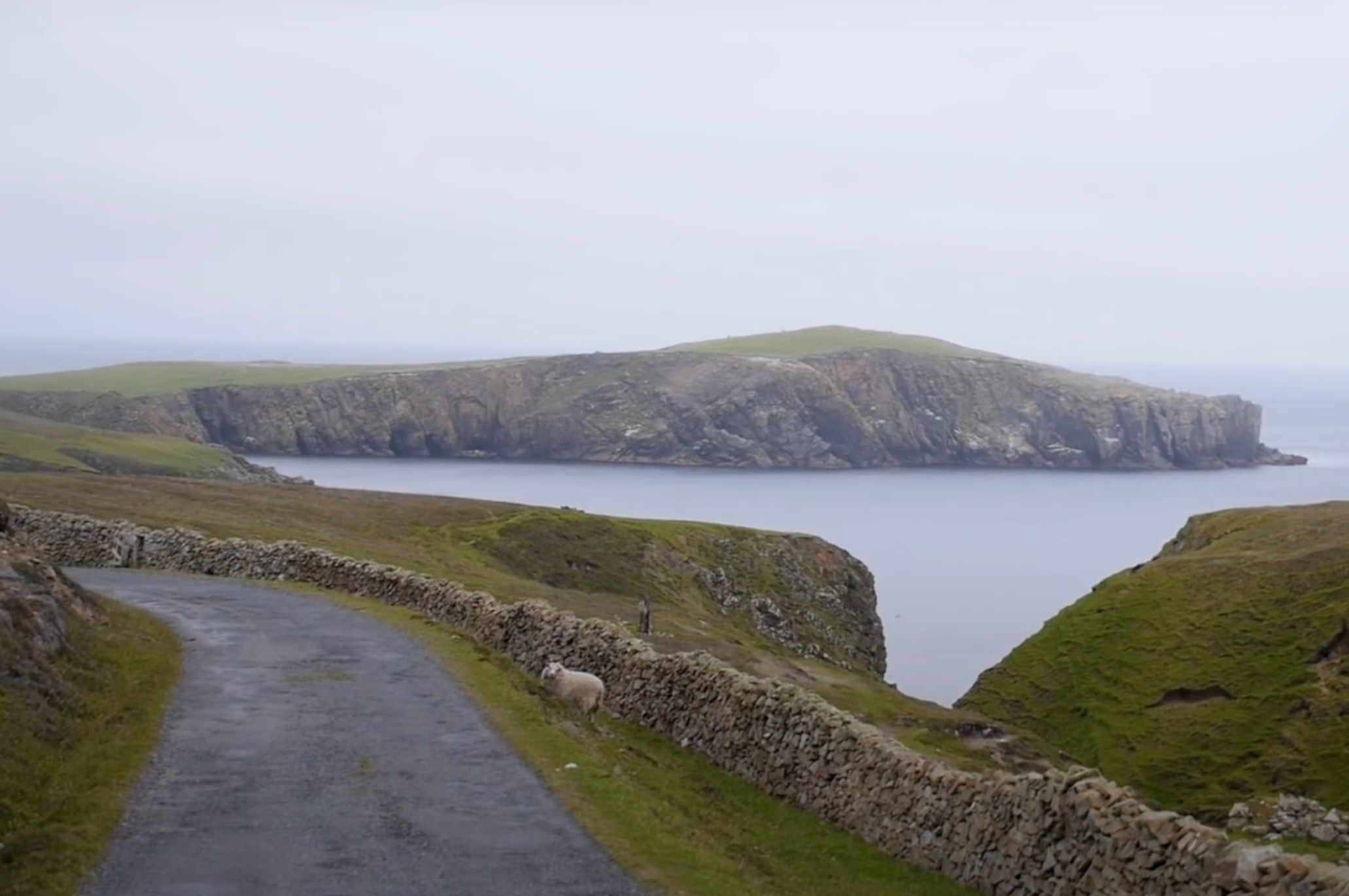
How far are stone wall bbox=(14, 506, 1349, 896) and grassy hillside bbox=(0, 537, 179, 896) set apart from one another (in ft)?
30.2

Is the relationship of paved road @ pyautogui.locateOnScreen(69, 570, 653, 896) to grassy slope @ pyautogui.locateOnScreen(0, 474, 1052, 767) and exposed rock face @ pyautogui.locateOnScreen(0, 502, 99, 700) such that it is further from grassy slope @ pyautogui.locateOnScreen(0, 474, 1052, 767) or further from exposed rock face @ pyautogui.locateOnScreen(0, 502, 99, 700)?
grassy slope @ pyautogui.locateOnScreen(0, 474, 1052, 767)

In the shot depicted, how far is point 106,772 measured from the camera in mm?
17516

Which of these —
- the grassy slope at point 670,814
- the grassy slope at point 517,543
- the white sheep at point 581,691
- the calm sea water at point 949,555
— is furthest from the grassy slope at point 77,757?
the calm sea water at point 949,555

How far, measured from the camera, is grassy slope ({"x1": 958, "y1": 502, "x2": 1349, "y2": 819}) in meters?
45.5

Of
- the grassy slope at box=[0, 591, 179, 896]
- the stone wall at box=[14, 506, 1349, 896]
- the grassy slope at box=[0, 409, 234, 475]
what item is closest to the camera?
the grassy slope at box=[0, 591, 179, 896]

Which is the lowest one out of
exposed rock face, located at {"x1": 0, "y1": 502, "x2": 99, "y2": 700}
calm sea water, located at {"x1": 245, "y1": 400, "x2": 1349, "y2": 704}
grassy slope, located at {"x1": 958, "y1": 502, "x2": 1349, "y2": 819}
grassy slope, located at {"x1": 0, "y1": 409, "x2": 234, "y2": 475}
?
calm sea water, located at {"x1": 245, "y1": 400, "x2": 1349, "y2": 704}

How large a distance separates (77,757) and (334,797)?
3453 millimetres

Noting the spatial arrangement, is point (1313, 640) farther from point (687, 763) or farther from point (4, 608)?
point (4, 608)

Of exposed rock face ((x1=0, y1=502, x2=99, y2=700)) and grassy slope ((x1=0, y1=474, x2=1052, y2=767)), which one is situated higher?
exposed rock face ((x1=0, y1=502, x2=99, y2=700))

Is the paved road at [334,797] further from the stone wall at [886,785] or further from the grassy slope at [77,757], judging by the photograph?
the stone wall at [886,785]

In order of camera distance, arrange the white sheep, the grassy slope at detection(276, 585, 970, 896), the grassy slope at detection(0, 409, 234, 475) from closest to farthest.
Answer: the grassy slope at detection(276, 585, 970, 896)
the white sheep
the grassy slope at detection(0, 409, 234, 475)

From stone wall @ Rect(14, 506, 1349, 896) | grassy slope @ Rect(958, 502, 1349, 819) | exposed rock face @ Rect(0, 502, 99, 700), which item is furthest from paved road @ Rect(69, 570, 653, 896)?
grassy slope @ Rect(958, 502, 1349, 819)

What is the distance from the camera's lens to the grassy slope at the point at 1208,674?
45.5 metres

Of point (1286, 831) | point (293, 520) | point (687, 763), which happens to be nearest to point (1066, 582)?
point (293, 520)
